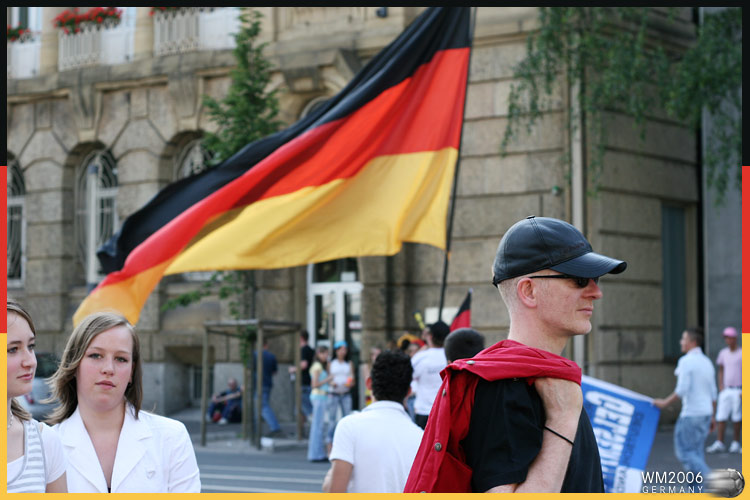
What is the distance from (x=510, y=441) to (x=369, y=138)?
9.49m

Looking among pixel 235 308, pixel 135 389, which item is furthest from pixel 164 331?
pixel 135 389

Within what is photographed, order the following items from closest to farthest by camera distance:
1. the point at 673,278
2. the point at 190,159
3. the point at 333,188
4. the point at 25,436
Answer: the point at 25,436
the point at 333,188
the point at 673,278
the point at 190,159

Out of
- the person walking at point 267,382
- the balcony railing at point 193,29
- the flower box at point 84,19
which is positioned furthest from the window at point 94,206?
the person walking at point 267,382

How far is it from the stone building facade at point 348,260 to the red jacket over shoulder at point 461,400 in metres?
15.8

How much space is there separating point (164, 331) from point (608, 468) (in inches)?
642

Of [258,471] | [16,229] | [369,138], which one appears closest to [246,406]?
[258,471]

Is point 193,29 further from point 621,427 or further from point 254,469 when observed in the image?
point 621,427

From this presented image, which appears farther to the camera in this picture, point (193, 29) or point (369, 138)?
point (193, 29)

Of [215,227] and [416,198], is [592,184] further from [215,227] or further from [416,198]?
[215,227]

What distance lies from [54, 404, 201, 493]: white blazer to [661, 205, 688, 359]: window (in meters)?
17.1

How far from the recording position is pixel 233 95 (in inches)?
735

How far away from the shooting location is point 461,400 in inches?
111

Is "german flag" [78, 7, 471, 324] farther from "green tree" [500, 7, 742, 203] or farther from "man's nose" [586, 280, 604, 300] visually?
"man's nose" [586, 280, 604, 300]

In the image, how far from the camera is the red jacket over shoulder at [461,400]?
2766 mm
